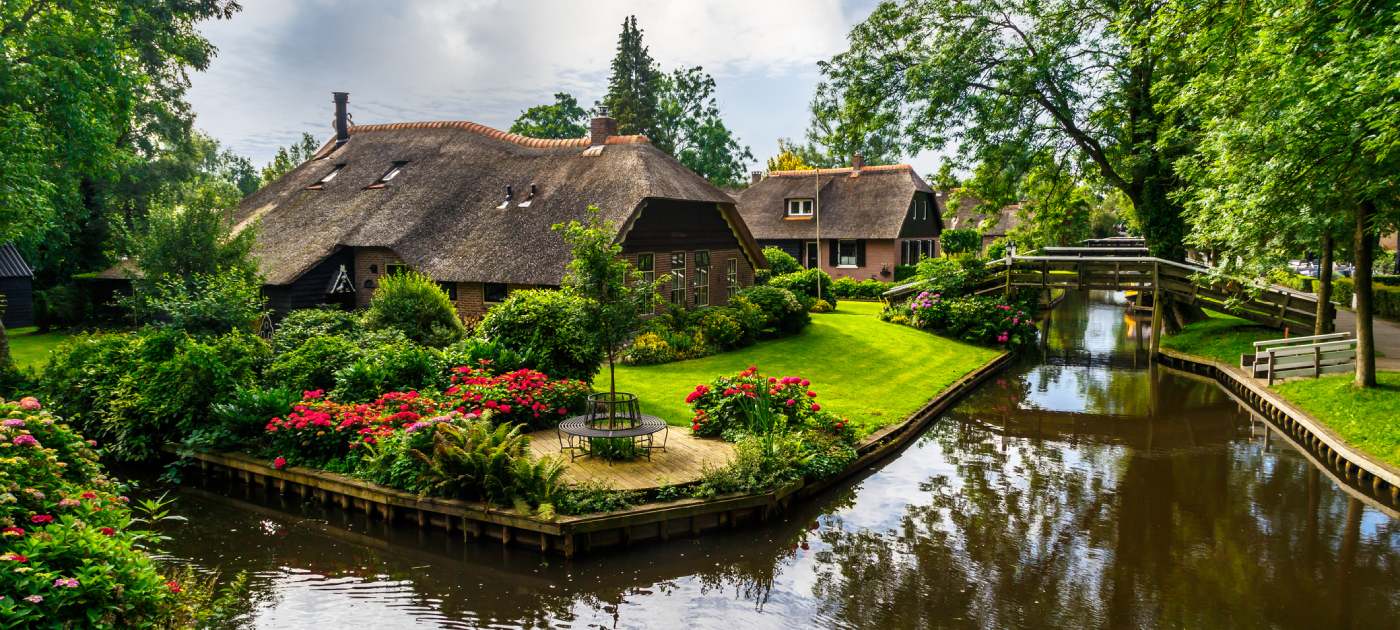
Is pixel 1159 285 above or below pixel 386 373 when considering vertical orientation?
above

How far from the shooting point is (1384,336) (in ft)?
80.3

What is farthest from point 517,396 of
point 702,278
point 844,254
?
point 844,254

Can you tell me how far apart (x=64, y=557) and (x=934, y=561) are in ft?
31.6

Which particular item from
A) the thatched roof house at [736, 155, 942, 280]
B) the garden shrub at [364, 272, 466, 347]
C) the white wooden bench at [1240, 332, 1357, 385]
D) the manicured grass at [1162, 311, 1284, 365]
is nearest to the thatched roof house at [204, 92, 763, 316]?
the garden shrub at [364, 272, 466, 347]

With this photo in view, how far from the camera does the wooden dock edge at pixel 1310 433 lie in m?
13.6

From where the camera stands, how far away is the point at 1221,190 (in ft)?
53.6

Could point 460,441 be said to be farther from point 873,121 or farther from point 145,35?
point 145,35

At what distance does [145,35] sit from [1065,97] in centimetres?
3406

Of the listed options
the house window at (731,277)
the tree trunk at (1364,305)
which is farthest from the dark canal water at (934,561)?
the house window at (731,277)

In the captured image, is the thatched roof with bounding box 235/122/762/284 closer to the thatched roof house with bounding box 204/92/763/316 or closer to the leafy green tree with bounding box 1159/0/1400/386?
the thatched roof house with bounding box 204/92/763/316

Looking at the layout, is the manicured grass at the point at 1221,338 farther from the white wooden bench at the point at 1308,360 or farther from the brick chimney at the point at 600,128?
the brick chimney at the point at 600,128

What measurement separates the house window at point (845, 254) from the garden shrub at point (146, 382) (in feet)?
108

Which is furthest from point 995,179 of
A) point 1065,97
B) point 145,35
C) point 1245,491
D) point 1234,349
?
point 145,35

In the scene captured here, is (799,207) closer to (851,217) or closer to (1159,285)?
(851,217)
